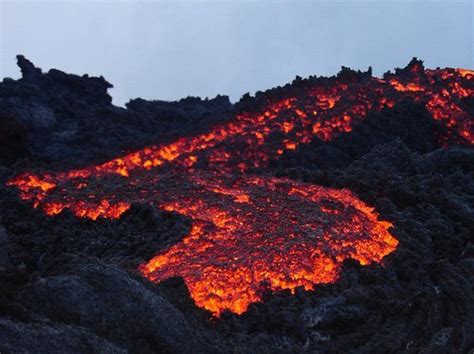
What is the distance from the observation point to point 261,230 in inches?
301

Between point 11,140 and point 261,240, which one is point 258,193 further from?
point 11,140

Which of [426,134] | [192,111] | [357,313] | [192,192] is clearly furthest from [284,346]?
[192,111]

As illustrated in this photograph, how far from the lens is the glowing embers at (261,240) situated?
6488mm

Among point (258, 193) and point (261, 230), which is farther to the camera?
point (258, 193)

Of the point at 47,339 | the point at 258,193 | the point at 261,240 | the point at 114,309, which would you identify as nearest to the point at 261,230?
the point at 261,240

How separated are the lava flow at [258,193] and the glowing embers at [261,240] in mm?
13

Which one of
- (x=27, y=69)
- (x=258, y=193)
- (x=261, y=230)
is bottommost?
(x=261, y=230)

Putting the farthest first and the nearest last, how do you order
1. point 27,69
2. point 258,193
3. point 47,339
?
point 27,69 → point 258,193 → point 47,339

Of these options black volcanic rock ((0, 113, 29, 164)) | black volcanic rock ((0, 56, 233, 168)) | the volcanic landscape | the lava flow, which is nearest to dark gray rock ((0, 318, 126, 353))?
the volcanic landscape

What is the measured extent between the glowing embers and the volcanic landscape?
0.02 m

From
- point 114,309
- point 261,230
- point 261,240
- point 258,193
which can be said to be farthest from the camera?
point 258,193

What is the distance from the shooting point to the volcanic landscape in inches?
197

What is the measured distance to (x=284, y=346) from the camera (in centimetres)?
558

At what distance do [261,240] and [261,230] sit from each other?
30 cm
